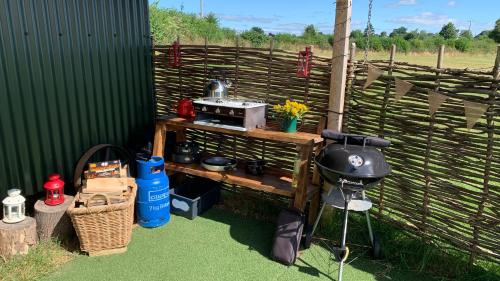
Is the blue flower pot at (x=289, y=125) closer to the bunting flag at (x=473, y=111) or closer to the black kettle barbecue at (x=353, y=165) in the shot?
the black kettle barbecue at (x=353, y=165)

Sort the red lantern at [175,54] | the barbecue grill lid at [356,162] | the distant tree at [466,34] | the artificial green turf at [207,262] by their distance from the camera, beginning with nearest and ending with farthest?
the barbecue grill lid at [356,162] < the artificial green turf at [207,262] < the red lantern at [175,54] < the distant tree at [466,34]

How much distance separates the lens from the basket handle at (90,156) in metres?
3.26

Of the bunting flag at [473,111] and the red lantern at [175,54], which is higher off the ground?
the red lantern at [175,54]

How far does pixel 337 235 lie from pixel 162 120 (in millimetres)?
2059

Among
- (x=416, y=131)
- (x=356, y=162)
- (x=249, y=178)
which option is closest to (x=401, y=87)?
(x=416, y=131)

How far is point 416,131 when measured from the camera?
9.49 feet

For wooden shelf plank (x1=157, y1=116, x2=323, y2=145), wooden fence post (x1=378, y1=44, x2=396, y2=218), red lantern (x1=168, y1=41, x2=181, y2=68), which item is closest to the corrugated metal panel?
red lantern (x1=168, y1=41, x2=181, y2=68)

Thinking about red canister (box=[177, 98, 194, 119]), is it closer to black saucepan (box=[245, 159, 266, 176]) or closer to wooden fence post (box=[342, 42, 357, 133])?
black saucepan (box=[245, 159, 266, 176])

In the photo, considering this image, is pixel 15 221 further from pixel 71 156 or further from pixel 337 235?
pixel 337 235

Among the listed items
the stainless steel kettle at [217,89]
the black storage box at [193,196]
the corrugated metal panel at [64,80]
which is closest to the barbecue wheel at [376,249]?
the black storage box at [193,196]

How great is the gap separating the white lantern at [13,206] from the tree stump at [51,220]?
0.13 meters

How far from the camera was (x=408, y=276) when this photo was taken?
2.76 m

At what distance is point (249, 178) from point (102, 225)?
4.45ft

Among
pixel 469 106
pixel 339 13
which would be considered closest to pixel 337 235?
pixel 469 106
